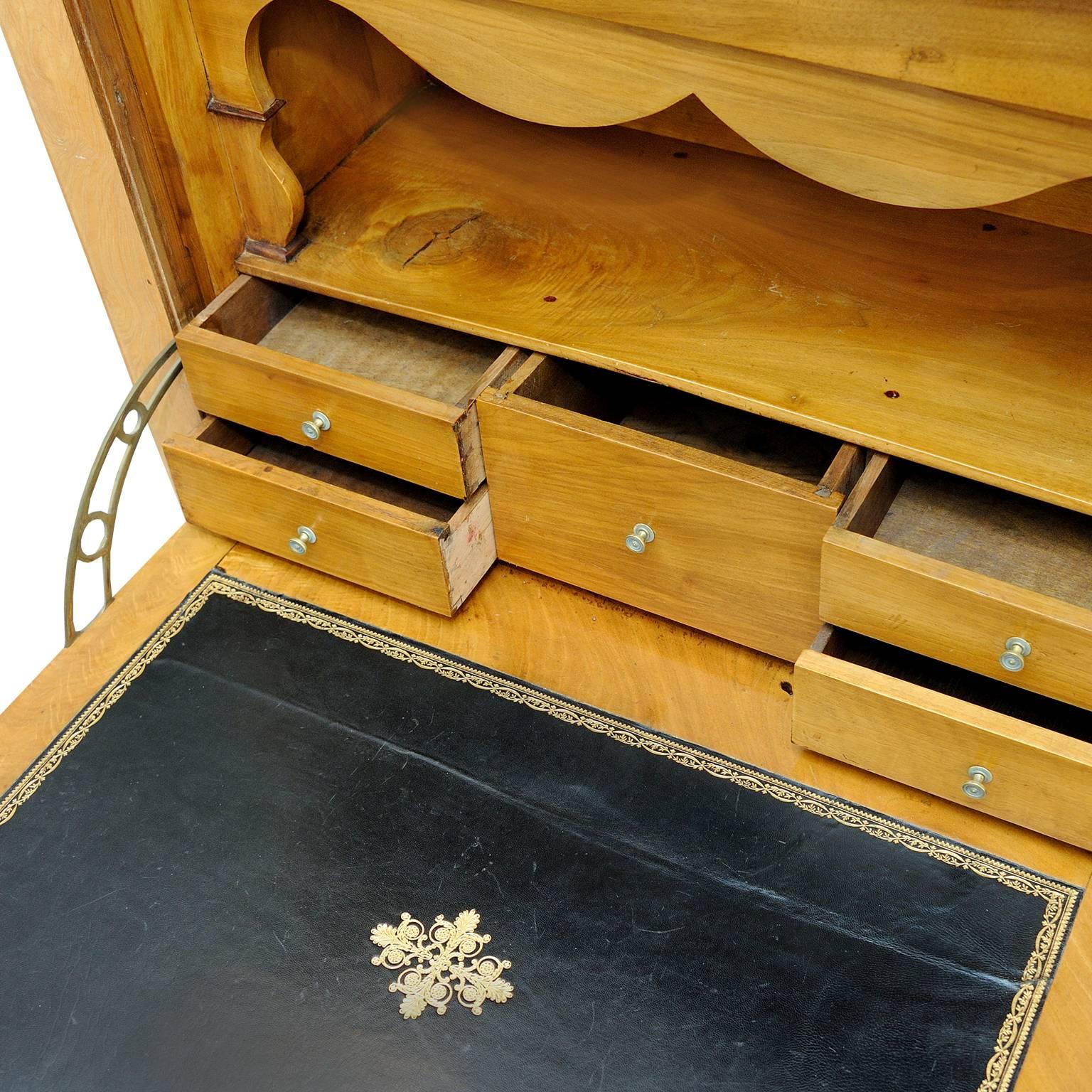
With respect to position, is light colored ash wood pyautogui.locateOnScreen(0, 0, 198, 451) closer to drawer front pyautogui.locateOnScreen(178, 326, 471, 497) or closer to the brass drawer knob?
drawer front pyautogui.locateOnScreen(178, 326, 471, 497)

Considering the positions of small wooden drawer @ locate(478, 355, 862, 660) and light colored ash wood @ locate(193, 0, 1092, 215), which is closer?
light colored ash wood @ locate(193, 0, 1092, 215)

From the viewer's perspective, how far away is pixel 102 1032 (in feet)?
4.46

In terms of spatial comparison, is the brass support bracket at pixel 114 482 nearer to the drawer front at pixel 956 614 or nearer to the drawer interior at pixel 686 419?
the drawer interior at pixel 686 419

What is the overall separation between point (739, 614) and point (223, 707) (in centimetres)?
64

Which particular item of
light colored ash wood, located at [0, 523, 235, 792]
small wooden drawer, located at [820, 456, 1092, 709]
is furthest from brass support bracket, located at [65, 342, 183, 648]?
small wooden drawer, located at [820, 456, 1092, 709]

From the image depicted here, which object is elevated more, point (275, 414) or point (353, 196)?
point (353, 196)

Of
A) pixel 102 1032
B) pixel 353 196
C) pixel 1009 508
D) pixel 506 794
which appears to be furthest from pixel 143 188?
pixel 1009 508

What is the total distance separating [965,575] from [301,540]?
84cm

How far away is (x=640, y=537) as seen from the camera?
1562mm

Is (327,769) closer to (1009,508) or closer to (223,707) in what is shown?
(223,707)

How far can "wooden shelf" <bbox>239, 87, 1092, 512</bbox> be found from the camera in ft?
4.63

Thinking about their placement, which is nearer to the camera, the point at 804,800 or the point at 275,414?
the point at 804,800

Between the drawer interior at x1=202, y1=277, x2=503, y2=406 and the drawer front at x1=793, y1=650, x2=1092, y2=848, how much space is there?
1.93ft

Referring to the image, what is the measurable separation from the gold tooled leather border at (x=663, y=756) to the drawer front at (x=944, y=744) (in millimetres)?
57
